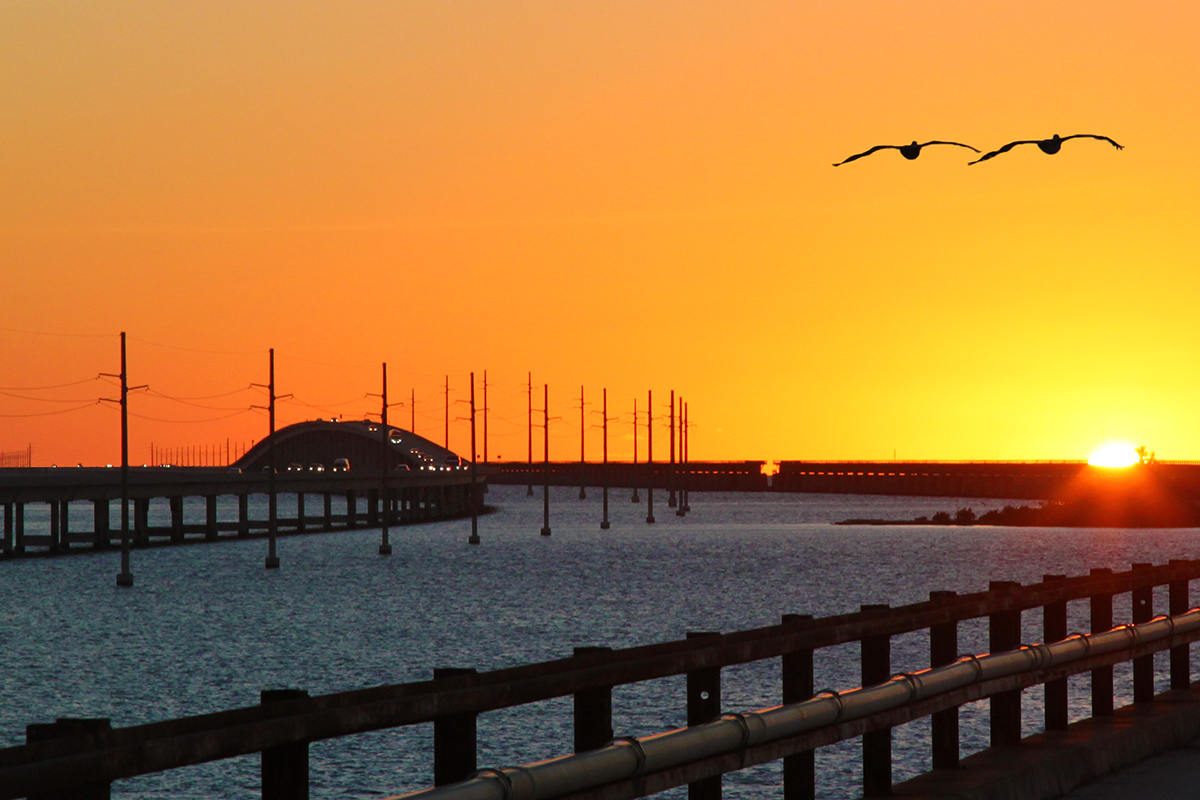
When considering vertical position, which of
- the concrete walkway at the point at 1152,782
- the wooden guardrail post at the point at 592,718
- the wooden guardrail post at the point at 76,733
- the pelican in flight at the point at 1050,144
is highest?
the pelican in flight at the point at 1050,144

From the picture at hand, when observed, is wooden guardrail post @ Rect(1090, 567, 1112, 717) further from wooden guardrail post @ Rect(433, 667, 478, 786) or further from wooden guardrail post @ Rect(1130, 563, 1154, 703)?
wooden guardrail post @ Rect(433, 667, 478, 786)

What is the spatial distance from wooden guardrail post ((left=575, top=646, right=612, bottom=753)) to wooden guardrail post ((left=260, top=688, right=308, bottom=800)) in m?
1.80

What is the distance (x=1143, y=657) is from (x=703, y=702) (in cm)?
668

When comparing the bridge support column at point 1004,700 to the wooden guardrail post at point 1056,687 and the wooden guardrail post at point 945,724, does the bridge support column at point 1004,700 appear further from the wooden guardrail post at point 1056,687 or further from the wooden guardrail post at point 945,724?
the wooden guardrail post at point 1056,687

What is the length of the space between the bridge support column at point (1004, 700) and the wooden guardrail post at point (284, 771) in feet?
21.8

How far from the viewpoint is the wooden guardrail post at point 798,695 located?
8852 millimetres

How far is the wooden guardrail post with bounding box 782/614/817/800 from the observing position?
885 cm

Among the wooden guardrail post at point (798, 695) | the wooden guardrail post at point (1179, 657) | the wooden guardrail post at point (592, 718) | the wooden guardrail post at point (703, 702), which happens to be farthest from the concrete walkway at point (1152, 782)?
the wooden guardrail post at point (592, 718)

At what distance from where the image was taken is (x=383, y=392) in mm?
112188

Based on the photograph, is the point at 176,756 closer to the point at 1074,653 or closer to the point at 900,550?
the point at 1074,653

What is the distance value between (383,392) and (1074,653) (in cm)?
10228

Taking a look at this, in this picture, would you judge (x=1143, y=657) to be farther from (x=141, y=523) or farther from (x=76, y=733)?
(x=141, y=523)

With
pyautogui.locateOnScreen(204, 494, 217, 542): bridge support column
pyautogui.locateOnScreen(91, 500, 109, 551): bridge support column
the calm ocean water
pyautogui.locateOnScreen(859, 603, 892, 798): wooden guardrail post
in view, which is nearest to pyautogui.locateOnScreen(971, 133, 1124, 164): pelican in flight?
the calm ocean water

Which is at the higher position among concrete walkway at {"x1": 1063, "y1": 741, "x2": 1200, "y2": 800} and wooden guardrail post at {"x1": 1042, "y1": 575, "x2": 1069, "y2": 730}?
wooden guardrail post at {"x1": 1042, "y1": 575, "x2": 1069, "y2": 730}
